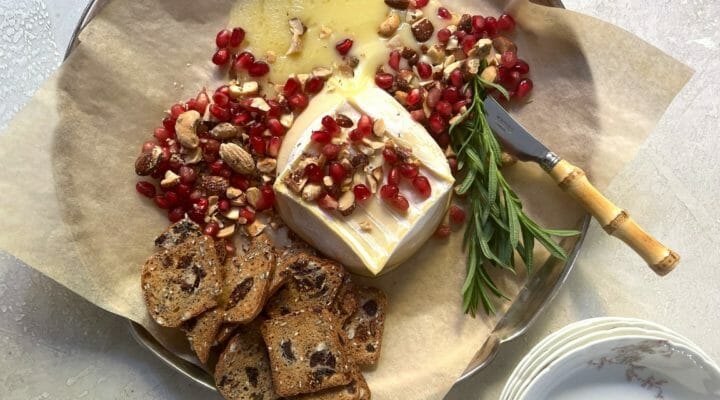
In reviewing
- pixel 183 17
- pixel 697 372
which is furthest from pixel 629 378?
pixel 183 17

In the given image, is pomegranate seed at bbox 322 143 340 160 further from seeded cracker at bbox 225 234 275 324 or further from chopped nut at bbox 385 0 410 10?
chopped nut at bbox 385 0 410 10

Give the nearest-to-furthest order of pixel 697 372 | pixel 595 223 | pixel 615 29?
pixel 697 372, pixel 615 29, pixel 595 223

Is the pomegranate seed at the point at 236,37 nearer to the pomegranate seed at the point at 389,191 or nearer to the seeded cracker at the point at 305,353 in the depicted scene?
the pomegranate seed at the point at 389,191

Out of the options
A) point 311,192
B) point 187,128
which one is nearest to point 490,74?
point 311,192

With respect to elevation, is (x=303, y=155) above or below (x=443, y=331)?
above

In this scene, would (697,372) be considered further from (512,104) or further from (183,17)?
(183,17)

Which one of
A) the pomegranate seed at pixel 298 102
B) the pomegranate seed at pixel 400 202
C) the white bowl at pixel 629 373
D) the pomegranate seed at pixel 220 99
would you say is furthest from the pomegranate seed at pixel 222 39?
the white bowl at pixel 629 373
